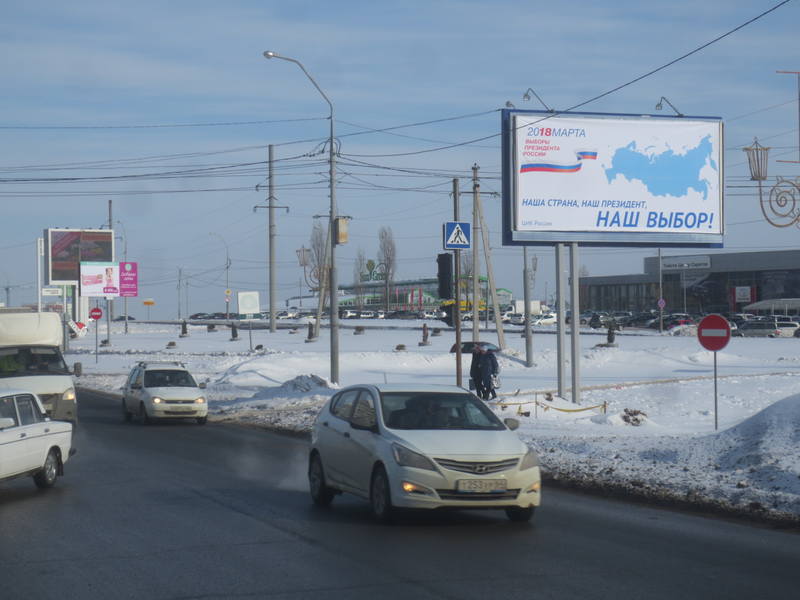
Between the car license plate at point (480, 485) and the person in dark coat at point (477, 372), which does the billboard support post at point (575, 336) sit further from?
the car license plate at point (480, 485)

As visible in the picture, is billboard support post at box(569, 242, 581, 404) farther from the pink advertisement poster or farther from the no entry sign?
the pink advertisement poster

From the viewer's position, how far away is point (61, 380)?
2131 centimetres

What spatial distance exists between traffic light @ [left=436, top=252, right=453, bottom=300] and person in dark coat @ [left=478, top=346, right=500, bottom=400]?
22.1ft

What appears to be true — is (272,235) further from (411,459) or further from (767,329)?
(411,459)

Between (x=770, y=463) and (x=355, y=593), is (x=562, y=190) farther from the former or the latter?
(x=355, y=593)

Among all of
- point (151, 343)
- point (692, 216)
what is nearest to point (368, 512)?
point (692, 216)

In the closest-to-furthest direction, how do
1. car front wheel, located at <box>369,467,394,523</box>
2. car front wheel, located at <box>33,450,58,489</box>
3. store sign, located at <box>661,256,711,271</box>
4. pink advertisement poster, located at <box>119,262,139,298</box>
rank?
1. car front wheel, located at <box>369,467,394,523</box>
2. car front wheel, located at <box>33,450,58,489</box>
3. pink advertisement poster, located at <box>119,262,139,298</box>
4. store sign, located at <box>661,256,711,271</box>

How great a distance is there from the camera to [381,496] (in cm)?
1063

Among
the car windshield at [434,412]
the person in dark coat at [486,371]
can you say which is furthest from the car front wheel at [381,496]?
the person in dark coat at [486,371]

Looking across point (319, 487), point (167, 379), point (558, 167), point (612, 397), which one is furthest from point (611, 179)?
point (319, 487)

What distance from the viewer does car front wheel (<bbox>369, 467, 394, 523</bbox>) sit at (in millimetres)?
10469

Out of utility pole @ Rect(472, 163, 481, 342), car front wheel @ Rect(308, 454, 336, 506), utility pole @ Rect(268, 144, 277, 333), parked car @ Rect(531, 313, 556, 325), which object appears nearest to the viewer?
car front wheel @ Rect(308, 454, 336, 506)

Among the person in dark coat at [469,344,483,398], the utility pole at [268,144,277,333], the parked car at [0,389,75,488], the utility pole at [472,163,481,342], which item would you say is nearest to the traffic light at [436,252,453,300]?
the person in dark coat at [469,344,483,398]

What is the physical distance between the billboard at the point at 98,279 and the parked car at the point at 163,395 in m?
53.8
